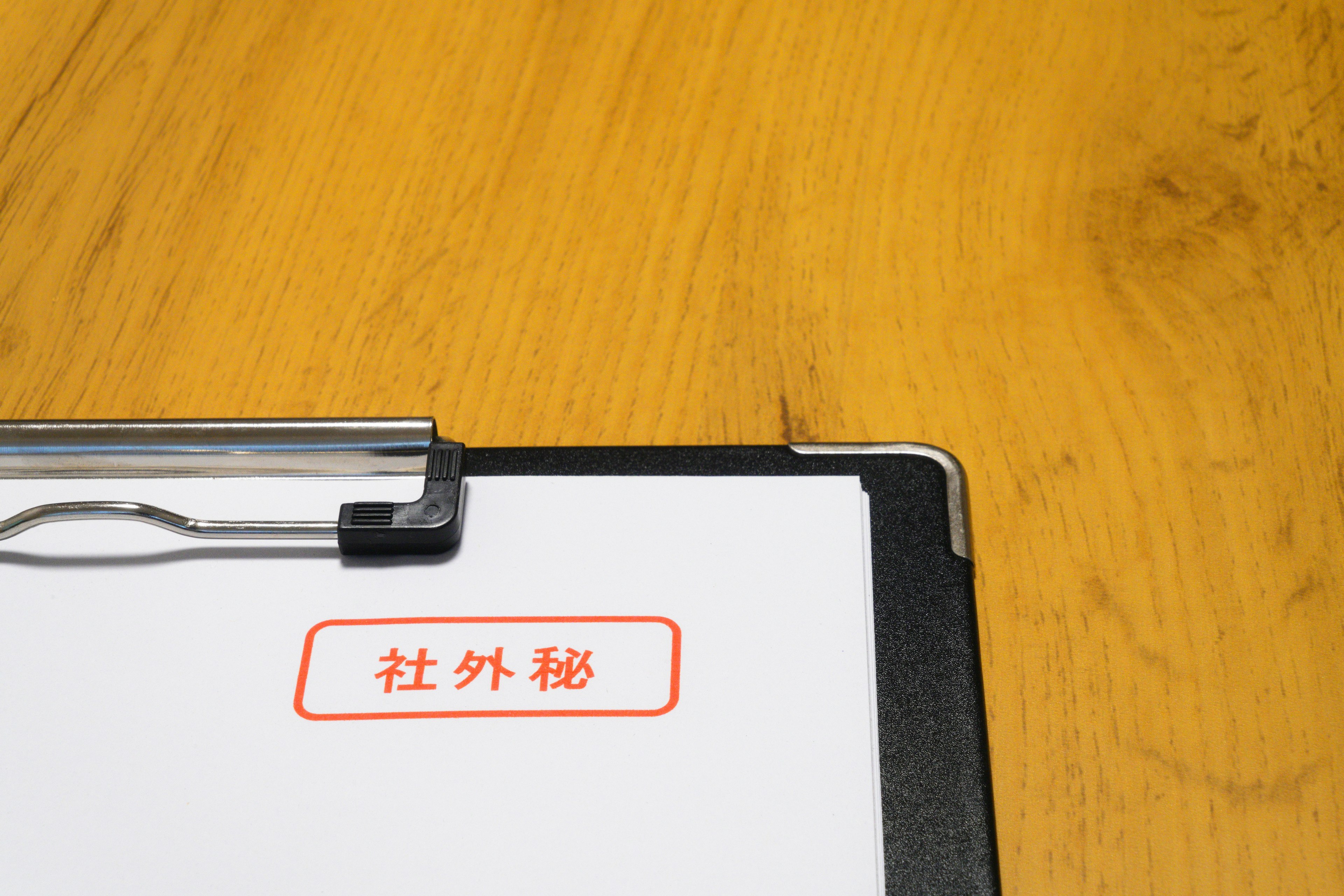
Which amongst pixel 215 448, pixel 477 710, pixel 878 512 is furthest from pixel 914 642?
pixel 215 448

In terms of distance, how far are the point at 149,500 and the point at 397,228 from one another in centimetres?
21

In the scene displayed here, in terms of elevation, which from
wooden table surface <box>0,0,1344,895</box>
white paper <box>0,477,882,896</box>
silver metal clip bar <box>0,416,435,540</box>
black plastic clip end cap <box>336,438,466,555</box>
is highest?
wooden table surface <box>0,0,1344,895</box>

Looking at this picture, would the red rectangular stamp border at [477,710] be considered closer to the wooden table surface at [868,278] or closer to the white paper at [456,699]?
→ the white paper at [456,699]

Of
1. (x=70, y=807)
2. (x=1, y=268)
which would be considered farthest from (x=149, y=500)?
(x=1, y=268)

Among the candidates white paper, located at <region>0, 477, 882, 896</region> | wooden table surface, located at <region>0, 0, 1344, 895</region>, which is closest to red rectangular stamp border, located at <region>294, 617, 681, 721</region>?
white paper, located at <region>0, 477, 882, 896</region>

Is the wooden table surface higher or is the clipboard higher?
the wooden table surface

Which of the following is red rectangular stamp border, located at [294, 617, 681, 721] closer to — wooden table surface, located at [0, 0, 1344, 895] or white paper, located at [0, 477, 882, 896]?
white paper, located at [0, 477, 882, 896]

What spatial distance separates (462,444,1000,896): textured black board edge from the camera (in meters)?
0.38

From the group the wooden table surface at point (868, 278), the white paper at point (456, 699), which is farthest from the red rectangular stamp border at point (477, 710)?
the wooden table surface at point (868, 278)

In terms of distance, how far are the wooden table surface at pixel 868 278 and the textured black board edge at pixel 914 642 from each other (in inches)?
1.0

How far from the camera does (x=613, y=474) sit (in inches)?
17.8

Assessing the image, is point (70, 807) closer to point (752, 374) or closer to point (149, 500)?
point (149, 500)

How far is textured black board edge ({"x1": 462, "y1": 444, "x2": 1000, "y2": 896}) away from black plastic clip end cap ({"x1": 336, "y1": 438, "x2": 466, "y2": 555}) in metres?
0.01

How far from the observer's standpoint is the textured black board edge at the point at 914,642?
38 centimetres
